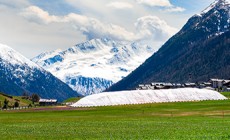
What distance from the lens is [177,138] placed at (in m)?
61.8

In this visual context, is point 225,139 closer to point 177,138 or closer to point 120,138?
point 177,138

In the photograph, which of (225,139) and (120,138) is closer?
(225,139)

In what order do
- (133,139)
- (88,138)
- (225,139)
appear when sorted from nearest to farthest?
(225,139) → (133,139) → (88,138)

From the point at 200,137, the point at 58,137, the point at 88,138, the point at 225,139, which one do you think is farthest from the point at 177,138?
the point at 58,137

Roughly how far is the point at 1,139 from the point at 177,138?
1038 inches

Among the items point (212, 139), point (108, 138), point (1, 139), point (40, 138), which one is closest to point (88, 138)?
point (108, 138)

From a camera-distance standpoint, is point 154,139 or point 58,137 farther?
point 58,137

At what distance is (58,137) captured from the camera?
68.7 meters

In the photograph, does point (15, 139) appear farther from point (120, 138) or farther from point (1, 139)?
point (120, 138)

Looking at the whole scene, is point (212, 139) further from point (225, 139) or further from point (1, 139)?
point (1, 139)

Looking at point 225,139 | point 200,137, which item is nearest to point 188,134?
point 200,137

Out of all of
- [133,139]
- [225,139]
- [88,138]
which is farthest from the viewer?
[88,138]

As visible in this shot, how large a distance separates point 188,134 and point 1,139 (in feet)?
93.1

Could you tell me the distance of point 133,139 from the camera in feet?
201
